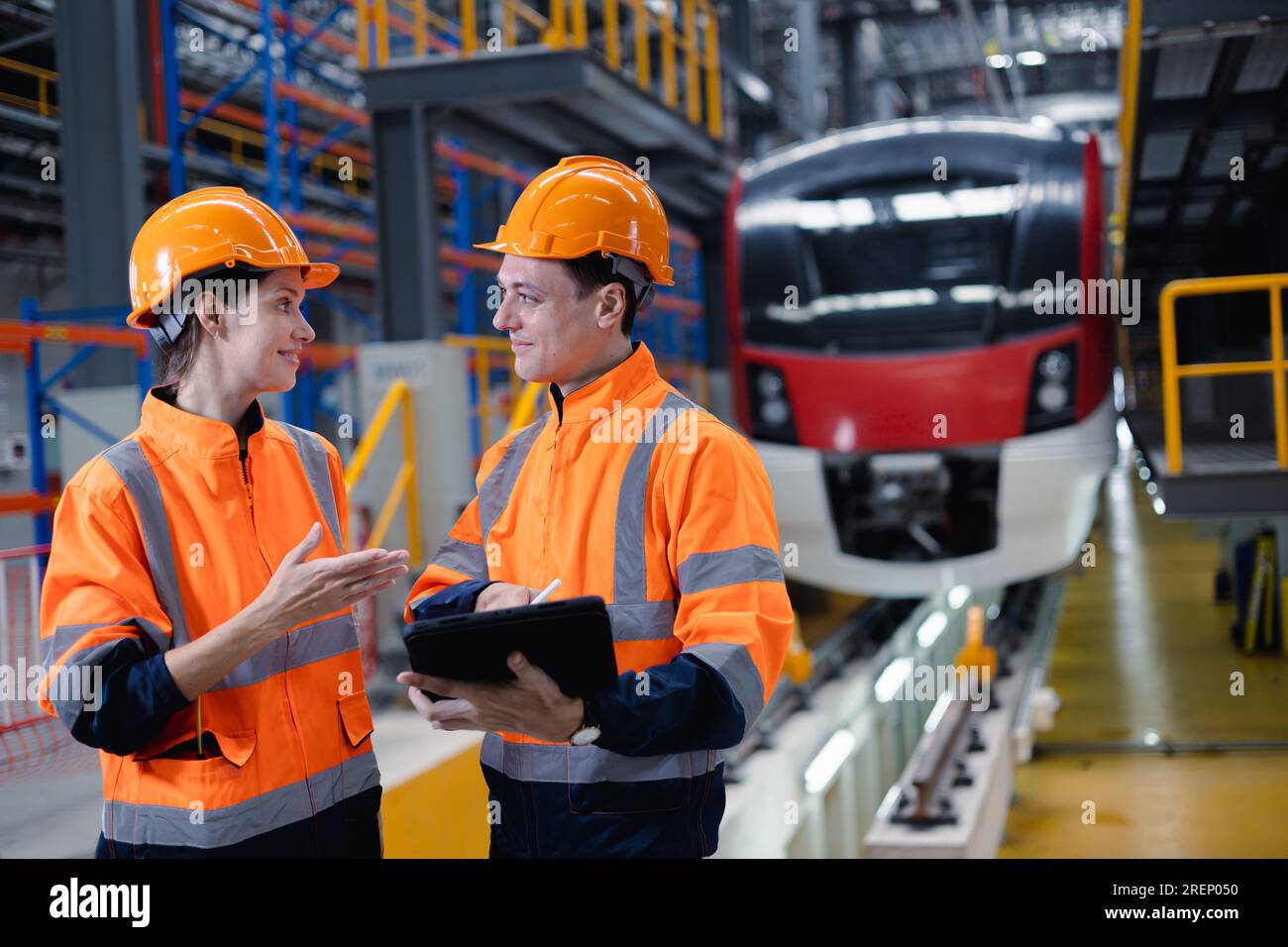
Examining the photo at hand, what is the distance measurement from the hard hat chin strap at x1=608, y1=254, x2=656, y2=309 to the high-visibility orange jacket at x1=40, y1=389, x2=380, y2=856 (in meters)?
0.65

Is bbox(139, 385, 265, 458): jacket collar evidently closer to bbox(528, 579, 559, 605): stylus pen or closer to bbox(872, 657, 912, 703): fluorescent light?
bbox(528, 579, 559, 605): stylus pen

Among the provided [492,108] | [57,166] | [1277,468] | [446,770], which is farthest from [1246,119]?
[57,166]

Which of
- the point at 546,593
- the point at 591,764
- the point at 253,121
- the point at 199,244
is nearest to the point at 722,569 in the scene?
the point at 546,593

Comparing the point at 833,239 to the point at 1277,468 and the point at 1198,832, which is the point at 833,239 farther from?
the point at 1198,832

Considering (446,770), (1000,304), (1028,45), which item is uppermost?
(1028,45)

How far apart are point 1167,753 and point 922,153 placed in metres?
3.73

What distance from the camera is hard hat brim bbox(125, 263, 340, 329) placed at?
6.36 feet

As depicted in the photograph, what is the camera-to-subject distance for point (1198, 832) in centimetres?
592

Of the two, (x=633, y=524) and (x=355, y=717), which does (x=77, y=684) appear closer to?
(x=355, y=717)

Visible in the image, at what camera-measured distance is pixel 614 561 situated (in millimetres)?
1699

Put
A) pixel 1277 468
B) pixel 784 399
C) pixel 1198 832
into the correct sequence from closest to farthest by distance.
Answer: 1. pixel 1277 468
2. pixel 1198 832
3. pixel 784 399

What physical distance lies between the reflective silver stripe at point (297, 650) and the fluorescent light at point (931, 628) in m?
7.32

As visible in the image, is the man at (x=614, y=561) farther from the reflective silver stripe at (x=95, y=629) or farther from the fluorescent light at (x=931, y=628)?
the fluorescent light at (x=931, y=628)

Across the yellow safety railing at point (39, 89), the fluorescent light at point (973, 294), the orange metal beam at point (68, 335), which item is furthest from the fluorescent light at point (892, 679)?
the yellow safety railing at point (39, 89)
